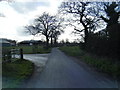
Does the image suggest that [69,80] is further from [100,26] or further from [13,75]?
[100,26]

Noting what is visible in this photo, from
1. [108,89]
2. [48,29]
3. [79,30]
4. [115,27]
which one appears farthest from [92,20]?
[48,29]

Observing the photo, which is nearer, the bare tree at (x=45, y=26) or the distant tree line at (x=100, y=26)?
the distant tree line at (x=100, y=26)

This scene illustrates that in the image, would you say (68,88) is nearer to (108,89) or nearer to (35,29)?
(108,89)

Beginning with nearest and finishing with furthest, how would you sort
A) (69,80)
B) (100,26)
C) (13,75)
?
(69,80) < (13,75) < (100,26)

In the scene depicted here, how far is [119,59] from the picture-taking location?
10.8 metres

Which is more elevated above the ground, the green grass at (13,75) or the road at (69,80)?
the green grass at (13,75)

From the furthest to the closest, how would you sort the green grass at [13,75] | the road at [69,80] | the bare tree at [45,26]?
the bare tree at [45,26]
the green grass at [13,75]
the road at [69,80]

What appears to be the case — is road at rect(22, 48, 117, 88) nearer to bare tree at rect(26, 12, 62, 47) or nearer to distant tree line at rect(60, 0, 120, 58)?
distant tree line at rect(60, 0, 120, 58)

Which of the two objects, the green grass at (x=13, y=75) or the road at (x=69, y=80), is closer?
the road at (x=69, y=80)

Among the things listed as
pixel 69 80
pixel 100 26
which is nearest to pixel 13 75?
pixel 69 80

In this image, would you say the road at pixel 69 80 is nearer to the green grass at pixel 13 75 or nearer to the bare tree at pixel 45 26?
the green grass at pixel 13 75

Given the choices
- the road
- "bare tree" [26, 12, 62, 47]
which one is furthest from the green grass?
"bare tree" [26, 12, 62, 47]

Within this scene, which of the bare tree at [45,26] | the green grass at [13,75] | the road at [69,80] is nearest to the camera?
the road at [69,80]

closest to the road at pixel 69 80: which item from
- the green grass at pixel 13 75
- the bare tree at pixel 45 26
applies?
the green grass at pixel 13 75
